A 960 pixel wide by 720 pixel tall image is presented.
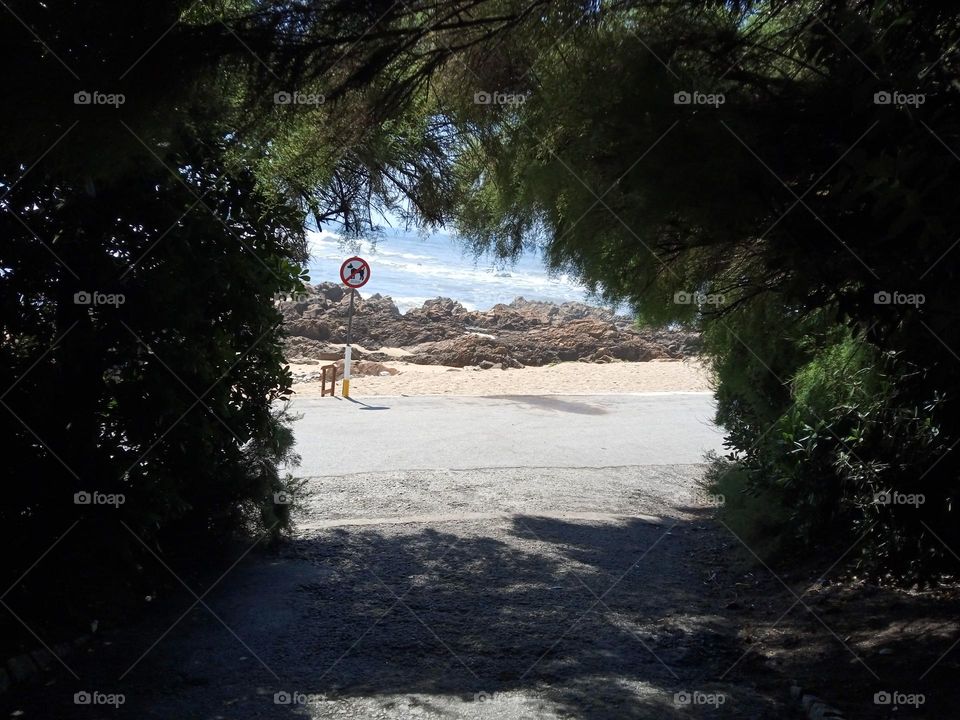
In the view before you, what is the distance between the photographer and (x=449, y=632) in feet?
19.4

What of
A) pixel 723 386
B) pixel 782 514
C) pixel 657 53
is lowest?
pixel 782 514

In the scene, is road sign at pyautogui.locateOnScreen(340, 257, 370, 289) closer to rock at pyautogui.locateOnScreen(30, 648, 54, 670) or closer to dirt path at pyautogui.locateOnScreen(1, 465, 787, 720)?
dirt path at pyautogui.locateOnScreen(1, 465, 787, 720)

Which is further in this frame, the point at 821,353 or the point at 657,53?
the point at 821,353

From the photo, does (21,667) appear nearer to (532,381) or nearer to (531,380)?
(532,381)

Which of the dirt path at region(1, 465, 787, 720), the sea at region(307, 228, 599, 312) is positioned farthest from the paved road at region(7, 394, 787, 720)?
the sea at region(307, 228, 599, 312)

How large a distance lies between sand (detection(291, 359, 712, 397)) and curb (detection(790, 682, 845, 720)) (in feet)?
52.8

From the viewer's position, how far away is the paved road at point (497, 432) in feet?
42.9

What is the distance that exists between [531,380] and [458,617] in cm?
1944

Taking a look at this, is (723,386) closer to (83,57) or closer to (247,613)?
(247,613)

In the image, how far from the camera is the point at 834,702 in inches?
182

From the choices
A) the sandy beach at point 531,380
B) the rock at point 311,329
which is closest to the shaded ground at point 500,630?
the sandy beach at point 531,380

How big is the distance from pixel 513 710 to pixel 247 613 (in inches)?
91.5

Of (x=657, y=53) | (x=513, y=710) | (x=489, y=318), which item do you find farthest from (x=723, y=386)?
(x=489, y=318)

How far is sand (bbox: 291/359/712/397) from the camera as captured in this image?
2259 cm
